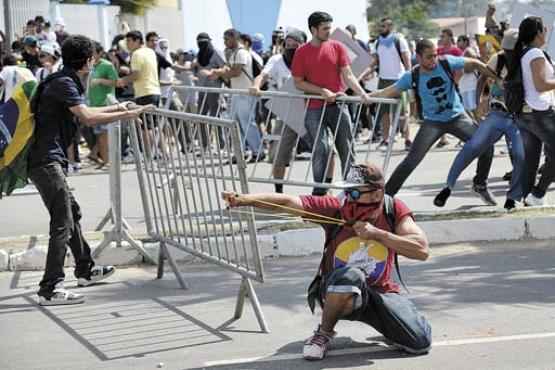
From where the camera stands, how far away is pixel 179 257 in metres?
9.46

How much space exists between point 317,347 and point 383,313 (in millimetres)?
417

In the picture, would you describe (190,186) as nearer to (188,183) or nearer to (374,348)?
(188,183)

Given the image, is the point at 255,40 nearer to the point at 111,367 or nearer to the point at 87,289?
the point at 87,289

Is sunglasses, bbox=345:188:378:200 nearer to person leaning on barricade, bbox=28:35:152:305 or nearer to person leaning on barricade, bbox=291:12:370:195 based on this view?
person leaning on barricade, bbox=28:35:152:305

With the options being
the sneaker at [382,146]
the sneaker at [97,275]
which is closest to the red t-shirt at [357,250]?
the sneaker at [97,275]

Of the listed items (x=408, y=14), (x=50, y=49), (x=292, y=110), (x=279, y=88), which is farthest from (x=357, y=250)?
(x=408, y=14)

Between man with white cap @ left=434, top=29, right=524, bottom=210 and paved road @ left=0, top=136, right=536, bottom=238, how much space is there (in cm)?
78

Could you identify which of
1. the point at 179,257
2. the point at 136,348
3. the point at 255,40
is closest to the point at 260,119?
the point at 255,40

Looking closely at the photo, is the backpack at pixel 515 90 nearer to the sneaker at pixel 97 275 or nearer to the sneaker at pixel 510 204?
the sneaker at pixel 510 204

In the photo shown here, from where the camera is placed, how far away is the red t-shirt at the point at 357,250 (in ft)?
21.3

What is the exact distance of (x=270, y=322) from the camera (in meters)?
7.33

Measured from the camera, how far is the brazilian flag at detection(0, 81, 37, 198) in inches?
318

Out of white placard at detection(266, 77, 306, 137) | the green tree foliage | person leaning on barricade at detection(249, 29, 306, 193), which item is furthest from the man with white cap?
the green tree foliage

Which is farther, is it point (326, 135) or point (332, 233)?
point (326, 135)
